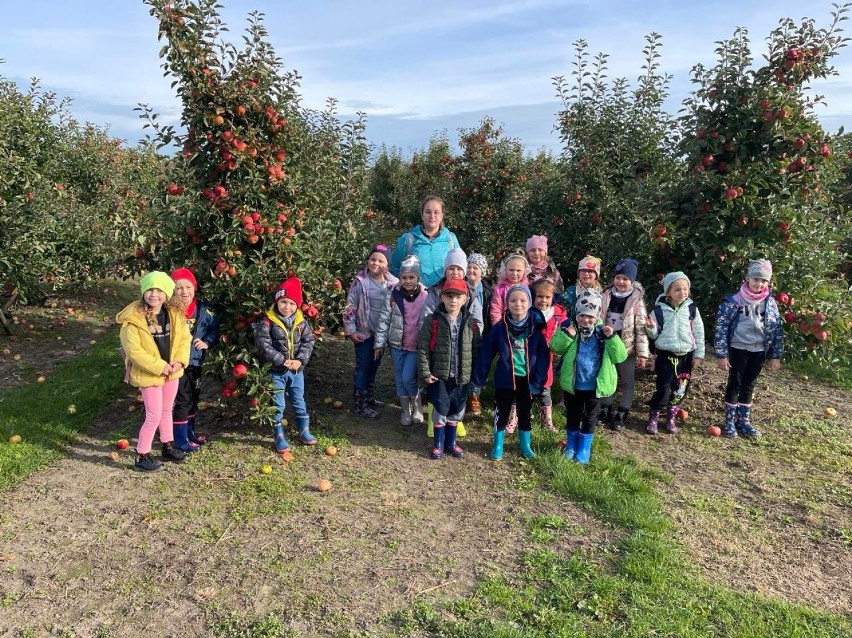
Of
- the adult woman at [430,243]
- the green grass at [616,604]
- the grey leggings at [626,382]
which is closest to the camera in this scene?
the green grass at [616,604]

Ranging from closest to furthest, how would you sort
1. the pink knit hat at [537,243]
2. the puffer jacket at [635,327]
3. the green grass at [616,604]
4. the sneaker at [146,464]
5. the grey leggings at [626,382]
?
1. the green grass at [616,604]
2. the sneaker at [146,464]
3. the puffer jacket at [635,327]
4. the grey leggings at [626,382]
5. the pink knit hat at [537,243]

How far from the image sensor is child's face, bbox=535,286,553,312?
547 cm

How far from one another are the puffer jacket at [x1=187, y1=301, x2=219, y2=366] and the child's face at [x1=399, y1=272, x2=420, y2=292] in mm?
1820

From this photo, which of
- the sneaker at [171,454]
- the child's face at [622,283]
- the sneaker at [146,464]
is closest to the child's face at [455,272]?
the child's face at [622,283]

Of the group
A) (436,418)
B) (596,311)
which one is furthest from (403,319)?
(596,311)

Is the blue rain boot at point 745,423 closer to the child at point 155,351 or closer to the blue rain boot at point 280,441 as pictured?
the blue rain boot at point 280,441

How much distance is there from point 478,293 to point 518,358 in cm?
90

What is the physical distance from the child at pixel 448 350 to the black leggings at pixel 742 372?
277 centimetres

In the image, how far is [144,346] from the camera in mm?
4902

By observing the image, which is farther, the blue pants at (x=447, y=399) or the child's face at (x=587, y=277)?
the child's face at (x=587, y=277)

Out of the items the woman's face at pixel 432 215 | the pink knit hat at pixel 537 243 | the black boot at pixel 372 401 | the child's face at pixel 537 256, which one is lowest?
the black boot at pixel 372 401

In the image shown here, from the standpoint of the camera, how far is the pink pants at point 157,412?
5.03m

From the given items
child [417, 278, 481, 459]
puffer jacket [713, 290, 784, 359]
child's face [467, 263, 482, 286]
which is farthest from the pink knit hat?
puffer jacket [713, 290, 784, 359]

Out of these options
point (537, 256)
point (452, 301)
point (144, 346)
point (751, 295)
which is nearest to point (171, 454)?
point (144, 346)
